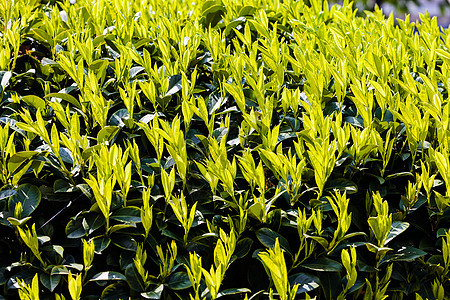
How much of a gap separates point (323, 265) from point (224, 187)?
18.8 inches

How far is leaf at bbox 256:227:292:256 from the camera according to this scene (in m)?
1.92

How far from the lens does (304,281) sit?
1882 millimetres

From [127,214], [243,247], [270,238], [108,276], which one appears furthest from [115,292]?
[270,238]

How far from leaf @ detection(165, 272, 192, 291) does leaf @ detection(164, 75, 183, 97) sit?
91 cm

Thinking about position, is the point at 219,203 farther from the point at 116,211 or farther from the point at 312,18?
the point at 312,18

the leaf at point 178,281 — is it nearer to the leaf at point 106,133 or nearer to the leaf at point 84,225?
the leaf at point 84,225

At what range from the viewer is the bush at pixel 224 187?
189 centimetres

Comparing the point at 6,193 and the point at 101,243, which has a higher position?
the point at 6,193

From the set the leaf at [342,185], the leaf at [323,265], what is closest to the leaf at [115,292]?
the leaf at [323,265]

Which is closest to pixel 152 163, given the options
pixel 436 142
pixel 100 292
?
pixel 100 292

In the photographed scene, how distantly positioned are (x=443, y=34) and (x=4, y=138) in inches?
112

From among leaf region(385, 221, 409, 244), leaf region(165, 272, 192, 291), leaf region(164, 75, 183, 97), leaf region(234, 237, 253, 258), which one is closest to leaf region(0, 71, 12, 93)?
leaf region(164, 75, 183, 97)

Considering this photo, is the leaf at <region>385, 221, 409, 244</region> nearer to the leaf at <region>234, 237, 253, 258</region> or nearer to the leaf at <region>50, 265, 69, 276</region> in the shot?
the leaf at <region>234, 237, 253, 258</region>

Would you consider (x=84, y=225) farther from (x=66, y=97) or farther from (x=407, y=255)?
(x=407, y=255)
